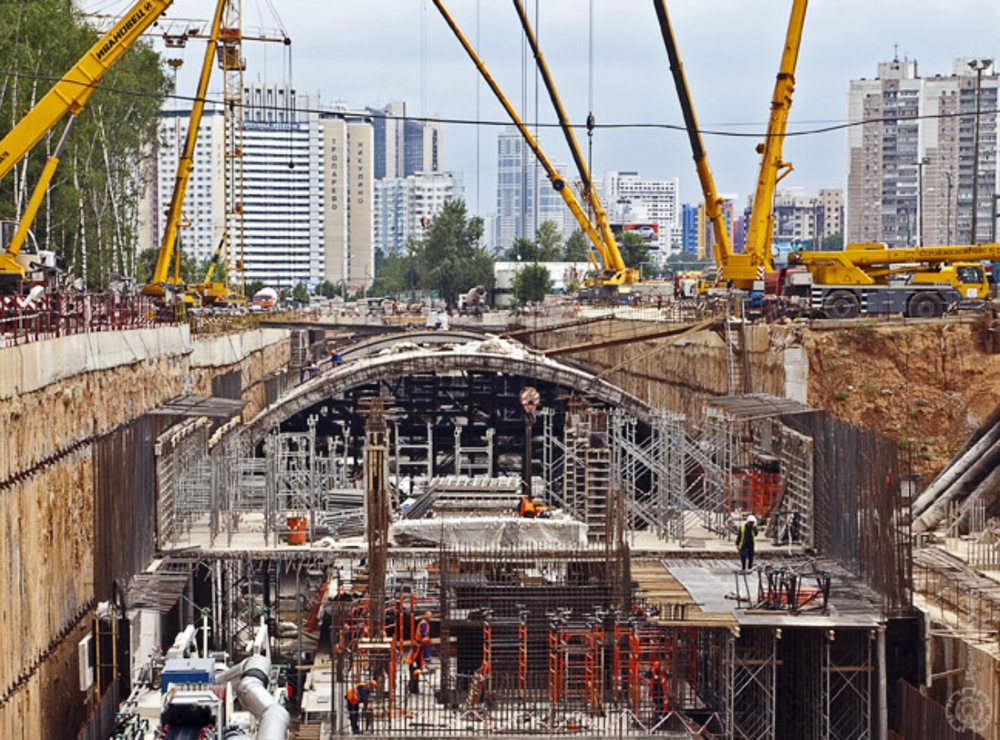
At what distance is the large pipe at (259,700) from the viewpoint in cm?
1766

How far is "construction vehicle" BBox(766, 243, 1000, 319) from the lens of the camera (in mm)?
40906

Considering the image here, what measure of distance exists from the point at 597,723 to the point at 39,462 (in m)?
7.62

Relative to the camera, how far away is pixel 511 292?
361 ft

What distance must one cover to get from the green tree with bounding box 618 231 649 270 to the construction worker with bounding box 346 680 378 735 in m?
100

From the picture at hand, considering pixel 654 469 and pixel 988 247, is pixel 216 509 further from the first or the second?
pixel 988 247

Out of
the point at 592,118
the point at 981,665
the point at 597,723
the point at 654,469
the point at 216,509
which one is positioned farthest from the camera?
the point at 592,118

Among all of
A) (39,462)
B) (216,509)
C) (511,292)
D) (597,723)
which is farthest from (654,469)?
(511,292)

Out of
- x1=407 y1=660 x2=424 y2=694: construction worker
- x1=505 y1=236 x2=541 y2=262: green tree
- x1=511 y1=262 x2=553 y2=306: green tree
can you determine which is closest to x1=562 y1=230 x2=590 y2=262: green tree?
x1=505 y1=236 x2=541 y2=262: green tree

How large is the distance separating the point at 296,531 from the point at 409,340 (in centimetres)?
3587

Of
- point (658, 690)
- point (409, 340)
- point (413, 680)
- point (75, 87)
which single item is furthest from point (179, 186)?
point (658, 690)

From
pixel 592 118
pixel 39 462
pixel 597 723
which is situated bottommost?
pixel 597 723

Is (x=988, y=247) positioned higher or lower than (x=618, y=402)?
higher

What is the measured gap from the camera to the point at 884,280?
43625mm

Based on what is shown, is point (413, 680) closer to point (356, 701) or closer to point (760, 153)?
point (356, 701)
